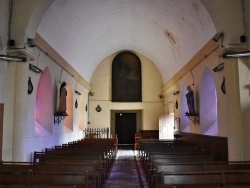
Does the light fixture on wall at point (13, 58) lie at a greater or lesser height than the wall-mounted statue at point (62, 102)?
greater

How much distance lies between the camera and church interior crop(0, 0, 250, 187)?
6266 mm

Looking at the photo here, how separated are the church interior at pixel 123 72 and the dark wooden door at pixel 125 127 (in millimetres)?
71

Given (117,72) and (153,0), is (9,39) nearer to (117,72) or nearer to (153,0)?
(153,0)

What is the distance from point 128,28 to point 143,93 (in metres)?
5.76

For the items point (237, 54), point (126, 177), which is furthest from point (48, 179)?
point (237, 54)

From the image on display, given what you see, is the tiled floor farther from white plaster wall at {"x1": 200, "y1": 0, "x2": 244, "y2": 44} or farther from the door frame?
the door frame

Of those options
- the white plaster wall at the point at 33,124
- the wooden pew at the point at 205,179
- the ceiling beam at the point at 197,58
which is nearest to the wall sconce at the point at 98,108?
the white plaster wall at the point at 33,124

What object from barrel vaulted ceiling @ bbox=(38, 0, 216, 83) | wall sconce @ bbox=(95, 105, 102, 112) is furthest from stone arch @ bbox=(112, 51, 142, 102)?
barrel vaulted ceiling @ bbox=(38, 0, 216, 83)

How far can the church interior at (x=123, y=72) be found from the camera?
6266 millimetres

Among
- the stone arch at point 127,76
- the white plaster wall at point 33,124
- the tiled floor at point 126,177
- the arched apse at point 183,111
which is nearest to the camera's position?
the white plaster wall at point 33,124

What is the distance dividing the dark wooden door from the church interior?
0.23 ft

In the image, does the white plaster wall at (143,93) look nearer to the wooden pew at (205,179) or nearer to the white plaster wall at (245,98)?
the white plaster wall at (245,98)

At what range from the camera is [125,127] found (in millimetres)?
19578

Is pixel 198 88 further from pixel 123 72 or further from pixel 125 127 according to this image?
pixel 125 127
